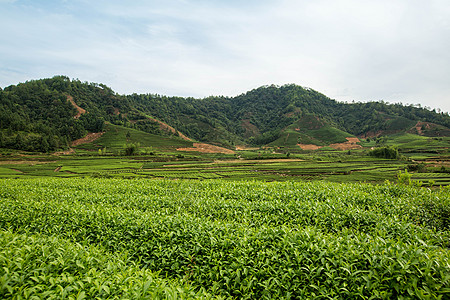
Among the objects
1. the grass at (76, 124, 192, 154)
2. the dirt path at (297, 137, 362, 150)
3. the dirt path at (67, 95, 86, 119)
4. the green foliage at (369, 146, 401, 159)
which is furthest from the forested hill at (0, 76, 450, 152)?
the green foliage at (369, 146, 401, 159)

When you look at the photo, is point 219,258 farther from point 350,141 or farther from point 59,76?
point 59,76

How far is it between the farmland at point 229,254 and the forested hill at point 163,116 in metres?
82.4

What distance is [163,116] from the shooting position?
152250 mm

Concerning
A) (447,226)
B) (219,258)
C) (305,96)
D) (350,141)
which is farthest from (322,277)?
(305,96)

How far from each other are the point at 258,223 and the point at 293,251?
2.14m

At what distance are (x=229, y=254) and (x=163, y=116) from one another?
512 feet

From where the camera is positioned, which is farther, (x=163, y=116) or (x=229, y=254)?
(x=163, y=116)

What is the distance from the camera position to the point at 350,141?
351 ft

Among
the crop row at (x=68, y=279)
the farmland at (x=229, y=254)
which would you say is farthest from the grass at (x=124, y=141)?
the crop row at (x=68, y=279)

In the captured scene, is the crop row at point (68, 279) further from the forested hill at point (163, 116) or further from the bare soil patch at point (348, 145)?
the bare soil patch at point (348, 145)

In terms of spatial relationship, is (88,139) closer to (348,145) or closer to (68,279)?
(68,279)

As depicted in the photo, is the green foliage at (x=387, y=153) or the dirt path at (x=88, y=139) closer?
the green foliage at (x=387, y=153)

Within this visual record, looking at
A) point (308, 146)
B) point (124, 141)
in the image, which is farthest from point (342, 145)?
point (124, 141)

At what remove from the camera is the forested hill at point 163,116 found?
85.2 meters
